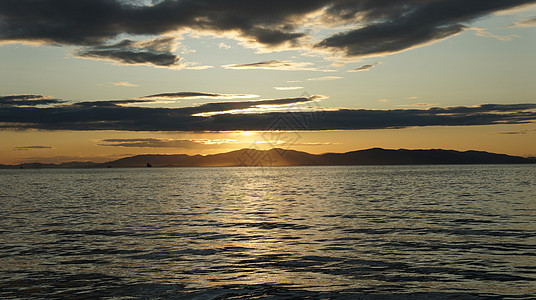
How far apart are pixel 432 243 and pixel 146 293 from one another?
16.6m

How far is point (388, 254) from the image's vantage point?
23.2 meters

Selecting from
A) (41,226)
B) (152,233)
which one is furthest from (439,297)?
(41,226)

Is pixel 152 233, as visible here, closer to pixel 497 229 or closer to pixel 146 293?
pixel 146 293

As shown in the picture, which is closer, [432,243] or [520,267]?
[520,267]

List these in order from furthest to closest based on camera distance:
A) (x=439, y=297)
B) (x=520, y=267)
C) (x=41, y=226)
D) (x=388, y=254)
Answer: (x=41, y=226) → (x=388, y=254) → (x=520, y=267) → (x=439, y=297)

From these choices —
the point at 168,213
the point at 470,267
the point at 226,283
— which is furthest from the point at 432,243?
the point at 168,213

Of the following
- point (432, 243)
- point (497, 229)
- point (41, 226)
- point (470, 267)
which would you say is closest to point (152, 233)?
point (41, 226)

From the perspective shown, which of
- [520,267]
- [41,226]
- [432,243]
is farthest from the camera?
[41,226]

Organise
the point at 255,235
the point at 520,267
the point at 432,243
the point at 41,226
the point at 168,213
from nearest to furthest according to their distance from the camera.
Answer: the point at 520,267
the point at 432,243
the point at 255,235
the point at 41,226
the point at 168,213

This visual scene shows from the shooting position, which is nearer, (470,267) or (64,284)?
(64,284)

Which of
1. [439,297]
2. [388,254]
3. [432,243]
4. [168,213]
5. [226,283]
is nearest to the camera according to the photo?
[439,297]

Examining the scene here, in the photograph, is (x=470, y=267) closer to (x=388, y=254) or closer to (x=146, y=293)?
(x=388, y=254)

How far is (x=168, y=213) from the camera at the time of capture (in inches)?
1775

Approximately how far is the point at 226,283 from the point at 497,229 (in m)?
21.4
